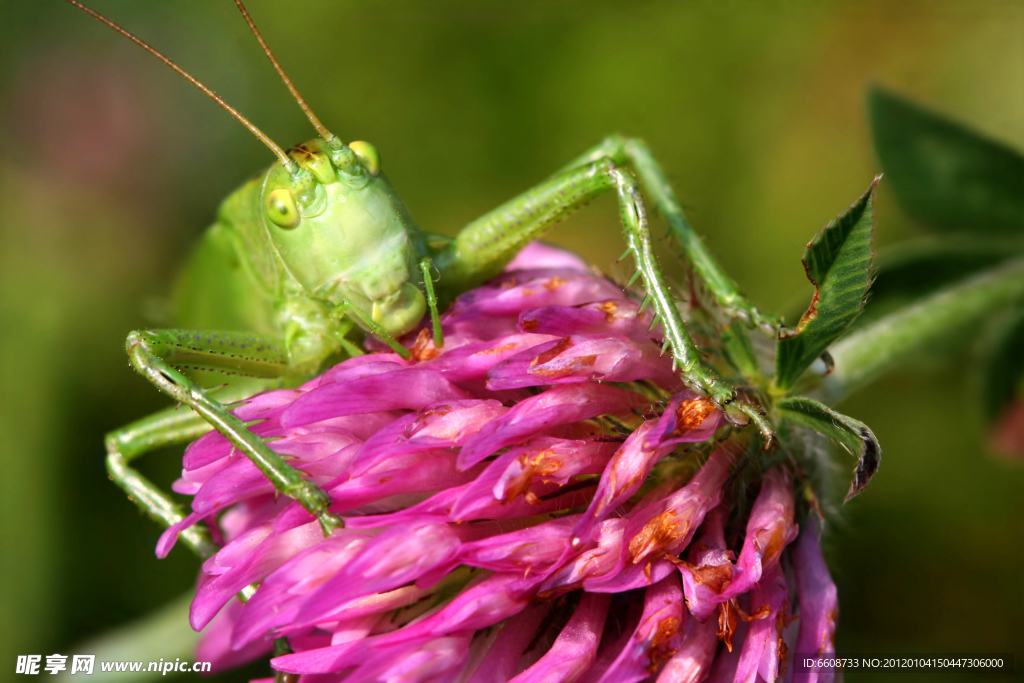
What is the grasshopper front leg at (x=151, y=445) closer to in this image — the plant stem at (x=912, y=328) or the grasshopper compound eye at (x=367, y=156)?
A: the grasshopper compound eye at (x=367, y=156)

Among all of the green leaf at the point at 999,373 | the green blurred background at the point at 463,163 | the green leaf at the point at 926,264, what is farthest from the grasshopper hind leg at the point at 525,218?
the green blurred background at the point at 463,163

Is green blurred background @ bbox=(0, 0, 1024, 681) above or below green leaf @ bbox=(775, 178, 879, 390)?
above

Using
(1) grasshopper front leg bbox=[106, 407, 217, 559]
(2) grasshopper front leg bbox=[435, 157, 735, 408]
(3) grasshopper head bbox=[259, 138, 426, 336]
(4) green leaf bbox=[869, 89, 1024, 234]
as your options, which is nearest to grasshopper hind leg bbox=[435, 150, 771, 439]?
(2) grasshopper front leg bbox=[435, 157, 735, 408]

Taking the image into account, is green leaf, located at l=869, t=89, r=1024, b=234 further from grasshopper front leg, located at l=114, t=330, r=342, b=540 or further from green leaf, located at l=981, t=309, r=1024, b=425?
grasshopper front leg, located at l=114, t=330, r=342, b=540

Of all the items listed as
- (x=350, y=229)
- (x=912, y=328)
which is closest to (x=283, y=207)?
(x=350, y=229)

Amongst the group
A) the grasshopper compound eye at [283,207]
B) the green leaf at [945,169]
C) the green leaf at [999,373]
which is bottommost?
the green leaf at [999,373]

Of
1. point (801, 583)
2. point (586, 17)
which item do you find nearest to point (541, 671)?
point (801, 583)
